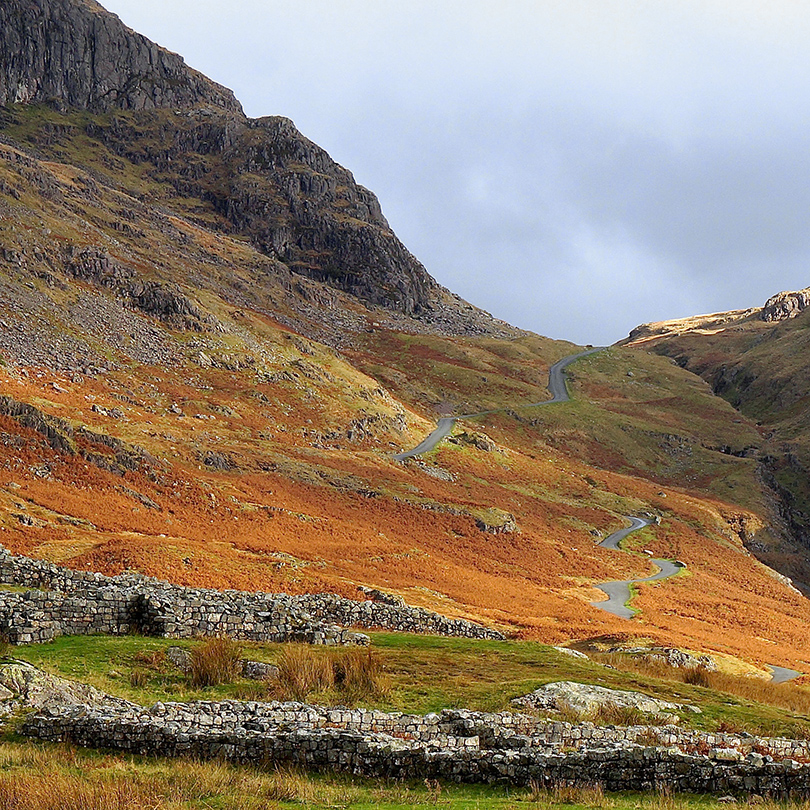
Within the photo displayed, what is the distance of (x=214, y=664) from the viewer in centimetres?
1814

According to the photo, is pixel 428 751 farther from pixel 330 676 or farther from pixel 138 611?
pixel 138 611

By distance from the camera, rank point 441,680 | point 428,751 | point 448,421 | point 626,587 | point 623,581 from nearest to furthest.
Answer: point 428,751, point 441,680, point 626,587, point 623,581, point 448,421

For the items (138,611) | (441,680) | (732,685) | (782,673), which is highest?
(138,611)

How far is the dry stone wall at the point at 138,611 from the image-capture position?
20.6 metres

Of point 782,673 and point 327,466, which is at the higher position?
point 327,466

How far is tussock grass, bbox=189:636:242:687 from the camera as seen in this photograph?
1788 cm

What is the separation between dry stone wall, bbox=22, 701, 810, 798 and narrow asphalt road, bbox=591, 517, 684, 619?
40545mm

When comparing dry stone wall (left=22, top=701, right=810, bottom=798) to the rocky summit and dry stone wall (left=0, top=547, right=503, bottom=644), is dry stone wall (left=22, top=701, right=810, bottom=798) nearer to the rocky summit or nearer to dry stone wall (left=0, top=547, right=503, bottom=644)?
the rocky summit

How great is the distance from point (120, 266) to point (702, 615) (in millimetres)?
104663

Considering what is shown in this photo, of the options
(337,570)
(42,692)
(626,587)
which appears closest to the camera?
(42,692)

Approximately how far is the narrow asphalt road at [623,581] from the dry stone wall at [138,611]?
3460cm

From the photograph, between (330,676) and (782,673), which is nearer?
(330,676)

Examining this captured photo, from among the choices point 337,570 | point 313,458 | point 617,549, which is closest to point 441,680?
point 337,570

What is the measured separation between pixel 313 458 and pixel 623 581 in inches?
1405
